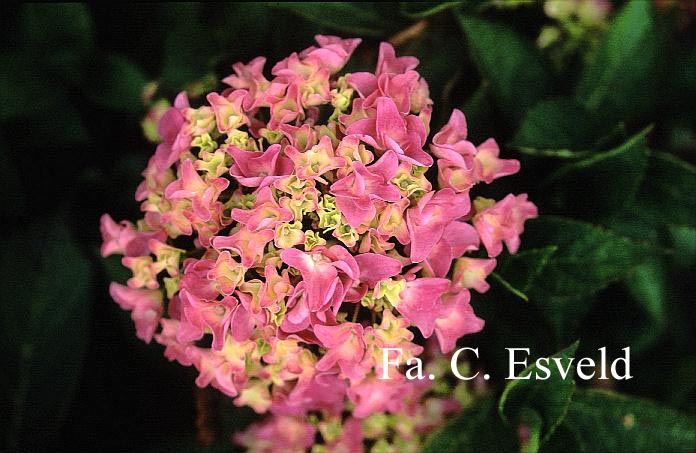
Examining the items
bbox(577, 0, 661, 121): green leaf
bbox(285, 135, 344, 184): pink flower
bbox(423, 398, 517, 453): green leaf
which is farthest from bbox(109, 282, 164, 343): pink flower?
bbox(577, 0, 661, 121): green leaf

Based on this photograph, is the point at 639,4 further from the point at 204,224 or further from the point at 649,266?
the point at 204,224

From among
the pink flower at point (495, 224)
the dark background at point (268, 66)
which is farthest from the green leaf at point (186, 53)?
the pink flower at point (495, 224)

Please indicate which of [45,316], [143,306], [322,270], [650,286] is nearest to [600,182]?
[650,286]

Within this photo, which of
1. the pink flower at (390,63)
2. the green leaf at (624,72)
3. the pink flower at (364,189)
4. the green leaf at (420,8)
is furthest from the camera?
the green leaf at (624,72)

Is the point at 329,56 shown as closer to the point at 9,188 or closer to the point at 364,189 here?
the point at 364,189

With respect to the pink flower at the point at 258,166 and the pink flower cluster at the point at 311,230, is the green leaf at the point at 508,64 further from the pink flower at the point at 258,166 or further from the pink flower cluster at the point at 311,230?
the pink flower at the point at 258,166

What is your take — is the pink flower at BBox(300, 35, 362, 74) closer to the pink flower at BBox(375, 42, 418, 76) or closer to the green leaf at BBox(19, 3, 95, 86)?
the pink flower at BBox(375, 42, 418, 76)
